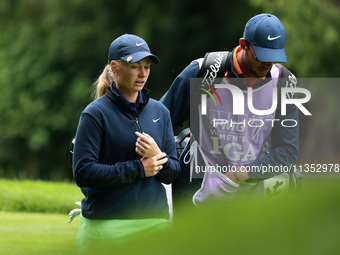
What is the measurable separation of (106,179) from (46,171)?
803 inches

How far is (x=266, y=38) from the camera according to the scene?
13.0ft

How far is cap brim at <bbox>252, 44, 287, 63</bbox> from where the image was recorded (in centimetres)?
385

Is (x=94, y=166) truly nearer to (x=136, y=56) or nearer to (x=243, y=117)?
(x=136, y=56)

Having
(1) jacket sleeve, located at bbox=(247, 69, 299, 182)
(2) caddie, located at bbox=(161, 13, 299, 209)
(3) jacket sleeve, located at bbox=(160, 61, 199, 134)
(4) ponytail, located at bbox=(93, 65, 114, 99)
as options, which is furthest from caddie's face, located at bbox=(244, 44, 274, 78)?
(4) ponytail, located at bbox=(93, 65, 114, 99)

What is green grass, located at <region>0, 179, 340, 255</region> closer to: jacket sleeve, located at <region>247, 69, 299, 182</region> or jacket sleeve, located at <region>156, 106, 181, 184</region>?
jacket sleeve, located at <region>156, 106, 181, 184</region>

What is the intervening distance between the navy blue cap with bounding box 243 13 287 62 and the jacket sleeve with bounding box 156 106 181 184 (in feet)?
2.27

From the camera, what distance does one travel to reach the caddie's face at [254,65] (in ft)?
12.9

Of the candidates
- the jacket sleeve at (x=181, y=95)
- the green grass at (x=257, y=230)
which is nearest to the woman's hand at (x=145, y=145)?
the jacket sleeve at (x=181, y=95)

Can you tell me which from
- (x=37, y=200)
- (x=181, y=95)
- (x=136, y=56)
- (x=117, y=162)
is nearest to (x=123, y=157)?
(x=117, y=162)

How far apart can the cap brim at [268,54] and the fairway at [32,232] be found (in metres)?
1.96

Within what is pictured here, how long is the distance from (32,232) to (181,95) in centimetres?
258

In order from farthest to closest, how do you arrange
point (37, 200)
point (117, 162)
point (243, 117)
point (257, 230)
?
point (37, 200) → point (243, 117) → point (117, 162) → point (257, 230)

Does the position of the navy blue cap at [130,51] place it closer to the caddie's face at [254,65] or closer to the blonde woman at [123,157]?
the blonde woman at [123,157]

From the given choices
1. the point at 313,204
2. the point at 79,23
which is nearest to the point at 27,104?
the point at 79,23
